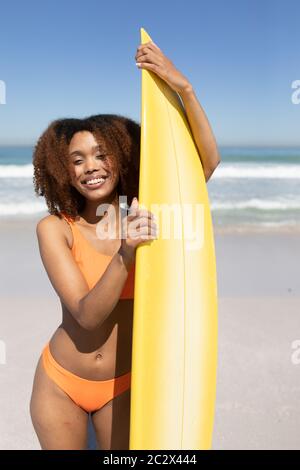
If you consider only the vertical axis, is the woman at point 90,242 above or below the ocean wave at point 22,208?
above

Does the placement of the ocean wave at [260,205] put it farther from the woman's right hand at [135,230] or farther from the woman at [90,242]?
the woman's right hand at [135,230]

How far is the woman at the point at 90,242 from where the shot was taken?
2016mm

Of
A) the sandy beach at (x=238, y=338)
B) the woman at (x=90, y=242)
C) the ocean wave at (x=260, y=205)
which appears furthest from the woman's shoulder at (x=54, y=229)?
the ocean wave at (x=260, y=205)

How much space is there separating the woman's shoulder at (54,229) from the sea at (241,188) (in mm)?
6974

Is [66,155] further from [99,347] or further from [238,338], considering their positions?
[238,338]

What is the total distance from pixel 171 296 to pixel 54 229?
479 millimetres

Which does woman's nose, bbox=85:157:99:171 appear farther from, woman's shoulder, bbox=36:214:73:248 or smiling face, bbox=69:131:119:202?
woman's shoulder, bbox=36:214:73:248

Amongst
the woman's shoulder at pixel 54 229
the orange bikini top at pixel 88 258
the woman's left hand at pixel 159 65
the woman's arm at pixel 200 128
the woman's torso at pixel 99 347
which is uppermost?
the woman's left hand at pixel 159 65

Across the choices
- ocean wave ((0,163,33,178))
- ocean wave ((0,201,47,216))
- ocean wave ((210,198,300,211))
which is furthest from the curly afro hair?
ocean wave ((0,163,33,178))

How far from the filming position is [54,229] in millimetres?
1994

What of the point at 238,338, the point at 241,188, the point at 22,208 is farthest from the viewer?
the point at 241,188

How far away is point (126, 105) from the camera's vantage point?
2020cm

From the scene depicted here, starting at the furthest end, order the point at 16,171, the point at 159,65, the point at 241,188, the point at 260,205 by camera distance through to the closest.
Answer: the point at 16,171 → the point at 241,188 → the point at 260,205 → the point at 159,65

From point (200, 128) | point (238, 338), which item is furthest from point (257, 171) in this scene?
point (200, 128)
